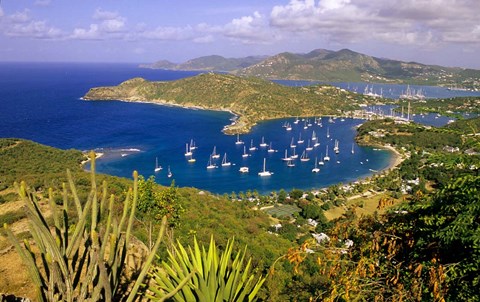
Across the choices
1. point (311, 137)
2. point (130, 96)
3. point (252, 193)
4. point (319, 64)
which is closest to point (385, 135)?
point (311, 137)

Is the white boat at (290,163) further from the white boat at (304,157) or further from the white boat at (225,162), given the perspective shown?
the white boat at (225,162)

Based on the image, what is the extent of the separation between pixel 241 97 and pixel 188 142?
1215 inches

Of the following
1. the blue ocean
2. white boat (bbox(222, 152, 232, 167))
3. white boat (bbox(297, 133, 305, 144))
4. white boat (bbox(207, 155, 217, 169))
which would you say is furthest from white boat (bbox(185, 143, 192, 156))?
white boat (bbox(297, 133, 305, 144))

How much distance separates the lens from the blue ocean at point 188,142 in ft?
128

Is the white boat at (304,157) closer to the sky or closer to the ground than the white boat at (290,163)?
closer to the sky

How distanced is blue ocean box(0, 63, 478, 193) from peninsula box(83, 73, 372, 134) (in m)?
4.22

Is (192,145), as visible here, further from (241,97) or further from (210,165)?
(241,97)

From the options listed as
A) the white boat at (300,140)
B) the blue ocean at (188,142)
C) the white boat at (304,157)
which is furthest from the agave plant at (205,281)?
the white boat at (300,140)

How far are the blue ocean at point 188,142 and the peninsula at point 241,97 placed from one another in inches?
166

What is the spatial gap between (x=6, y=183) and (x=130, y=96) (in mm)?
75815

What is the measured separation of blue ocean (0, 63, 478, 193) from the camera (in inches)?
1539

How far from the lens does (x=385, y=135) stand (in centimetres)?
5469

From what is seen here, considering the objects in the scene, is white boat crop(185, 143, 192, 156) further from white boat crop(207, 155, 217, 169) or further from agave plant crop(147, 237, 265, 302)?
agave plant crop(147, 237, 265, 302)

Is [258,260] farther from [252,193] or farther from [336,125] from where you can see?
[336,125]
